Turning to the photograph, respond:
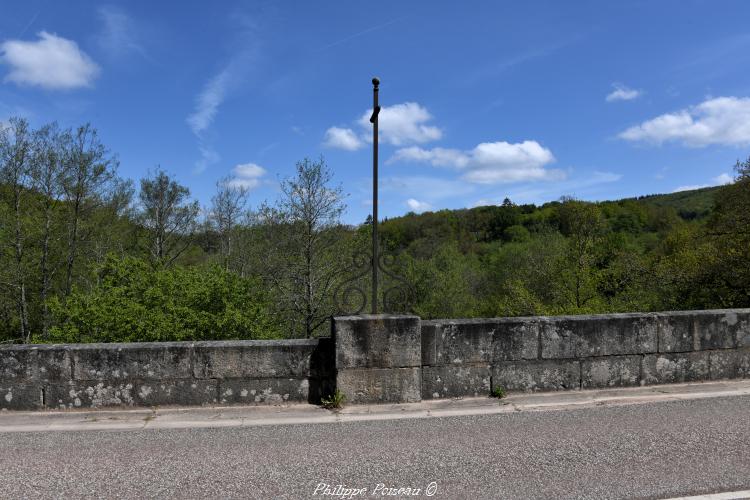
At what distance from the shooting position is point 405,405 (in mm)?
4562

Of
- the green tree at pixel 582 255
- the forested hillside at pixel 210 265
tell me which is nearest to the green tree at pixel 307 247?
the forested hillside at pixel 210 265

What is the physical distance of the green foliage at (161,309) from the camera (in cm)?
1357

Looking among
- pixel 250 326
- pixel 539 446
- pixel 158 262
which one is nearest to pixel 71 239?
pixel 158 262

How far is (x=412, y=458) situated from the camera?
11.2 ft

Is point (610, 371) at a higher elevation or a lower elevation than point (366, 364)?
lower

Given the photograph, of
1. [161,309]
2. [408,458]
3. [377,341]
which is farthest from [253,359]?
[161,309]

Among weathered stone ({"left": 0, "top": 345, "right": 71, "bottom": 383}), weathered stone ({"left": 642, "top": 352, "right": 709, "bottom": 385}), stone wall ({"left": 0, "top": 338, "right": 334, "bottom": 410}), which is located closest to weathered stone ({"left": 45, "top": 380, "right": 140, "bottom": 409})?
stone wall ({"left": 0, "top": 338, "right": 334, "bottom": 410})

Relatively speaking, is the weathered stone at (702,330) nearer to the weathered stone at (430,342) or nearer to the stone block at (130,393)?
the weathered stone at (430,342)

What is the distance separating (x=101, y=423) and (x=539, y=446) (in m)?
3.50

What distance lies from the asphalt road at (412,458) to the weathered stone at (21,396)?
0.65 metres

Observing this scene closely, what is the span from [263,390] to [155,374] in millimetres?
971

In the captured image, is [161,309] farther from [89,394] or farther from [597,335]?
[597,335]

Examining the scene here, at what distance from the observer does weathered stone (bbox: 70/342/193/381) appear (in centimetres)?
447

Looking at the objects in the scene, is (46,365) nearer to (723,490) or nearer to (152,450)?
(152,450)
